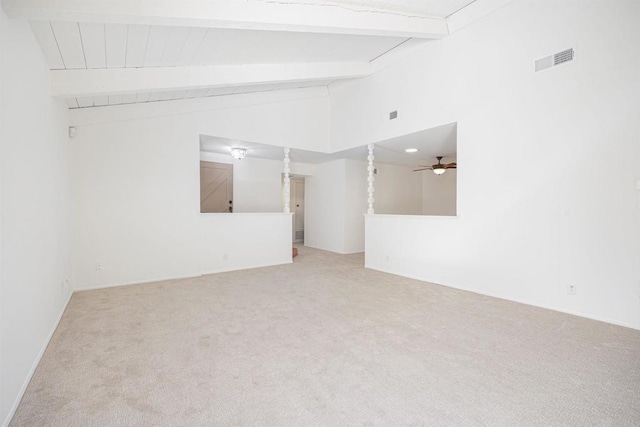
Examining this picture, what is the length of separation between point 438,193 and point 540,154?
556cm

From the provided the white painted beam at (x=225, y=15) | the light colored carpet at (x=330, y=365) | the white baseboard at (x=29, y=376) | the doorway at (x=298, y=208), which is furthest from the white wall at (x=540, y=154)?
the doorway at (x=298, y=208)

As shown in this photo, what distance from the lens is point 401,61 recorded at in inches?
186

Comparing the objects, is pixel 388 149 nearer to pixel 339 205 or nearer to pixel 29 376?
pixel 339 205

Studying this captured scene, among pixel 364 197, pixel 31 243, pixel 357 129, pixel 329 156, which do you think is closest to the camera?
pixel 31 243

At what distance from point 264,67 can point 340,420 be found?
4061mm

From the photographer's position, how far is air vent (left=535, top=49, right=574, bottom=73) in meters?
3.02

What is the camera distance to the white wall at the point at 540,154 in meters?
2.75

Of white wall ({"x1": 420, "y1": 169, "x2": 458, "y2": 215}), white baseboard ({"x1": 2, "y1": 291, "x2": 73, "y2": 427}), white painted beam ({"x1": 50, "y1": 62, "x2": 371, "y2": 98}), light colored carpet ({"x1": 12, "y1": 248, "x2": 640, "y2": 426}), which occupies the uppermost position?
white painted beam ({"x1": 50, "y1": 62, "x2": 371, "y2": 98})

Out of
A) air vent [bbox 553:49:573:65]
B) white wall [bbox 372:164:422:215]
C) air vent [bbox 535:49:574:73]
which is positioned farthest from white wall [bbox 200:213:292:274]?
air vent [bbox 553:49:573:65]

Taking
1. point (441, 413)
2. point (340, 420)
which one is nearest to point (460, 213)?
point (441, 413)

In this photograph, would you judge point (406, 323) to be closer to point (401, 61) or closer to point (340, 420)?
point (340, 420)

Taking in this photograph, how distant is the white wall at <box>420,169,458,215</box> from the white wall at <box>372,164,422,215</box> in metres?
Result: 0.19

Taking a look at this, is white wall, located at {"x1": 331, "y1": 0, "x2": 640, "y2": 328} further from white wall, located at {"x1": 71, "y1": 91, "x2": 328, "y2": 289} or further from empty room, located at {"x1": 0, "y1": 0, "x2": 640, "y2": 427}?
white wall, located at {"x1": 71, "y1": 91, "x2": 328, "y2": 289}

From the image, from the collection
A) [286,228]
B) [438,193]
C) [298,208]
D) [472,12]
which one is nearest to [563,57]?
[472,12]
